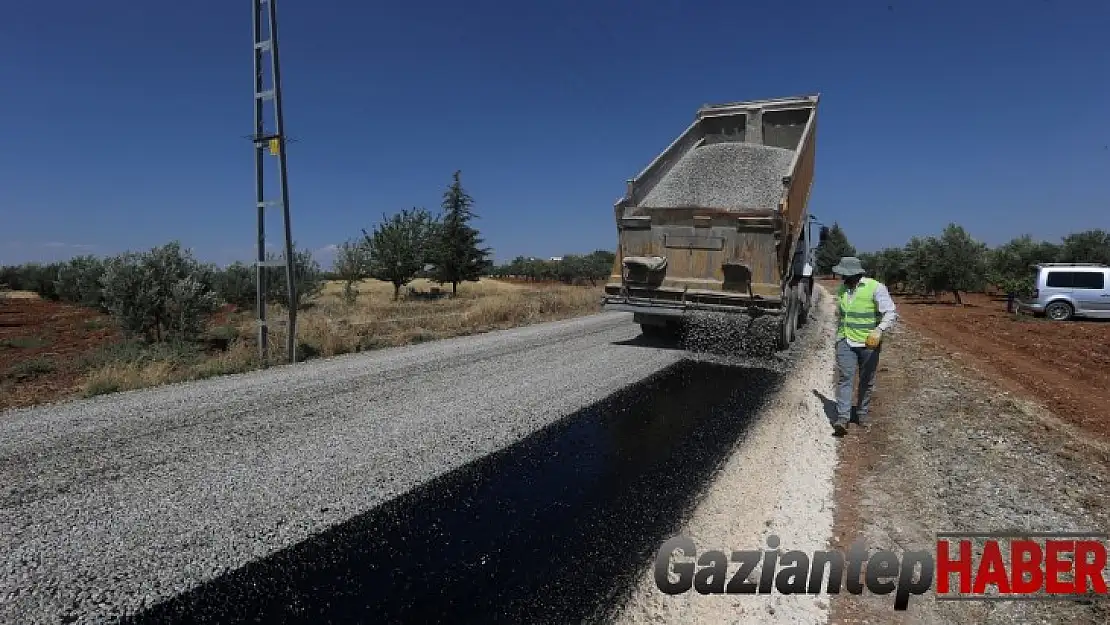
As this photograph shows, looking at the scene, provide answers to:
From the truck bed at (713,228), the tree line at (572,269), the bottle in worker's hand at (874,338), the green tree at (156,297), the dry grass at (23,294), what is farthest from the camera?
the tree line at (572,269)

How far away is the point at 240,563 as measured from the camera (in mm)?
2873

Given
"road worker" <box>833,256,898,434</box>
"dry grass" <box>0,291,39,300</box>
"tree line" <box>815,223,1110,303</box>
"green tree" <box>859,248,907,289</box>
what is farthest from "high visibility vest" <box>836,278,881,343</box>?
"dry grass" <box>0,291,39,300</box>

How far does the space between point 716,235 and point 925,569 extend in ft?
20.7

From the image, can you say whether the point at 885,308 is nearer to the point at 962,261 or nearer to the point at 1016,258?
the point at 962,261

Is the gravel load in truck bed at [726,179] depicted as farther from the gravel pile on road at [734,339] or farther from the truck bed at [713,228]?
the gravel pile on road at [734,339]

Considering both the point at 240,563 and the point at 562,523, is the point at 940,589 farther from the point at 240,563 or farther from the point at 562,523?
the point at 240,563

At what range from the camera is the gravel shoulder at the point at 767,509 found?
2.59 meters

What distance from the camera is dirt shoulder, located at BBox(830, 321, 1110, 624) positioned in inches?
102

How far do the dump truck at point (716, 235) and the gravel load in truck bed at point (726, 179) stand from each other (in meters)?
0.02

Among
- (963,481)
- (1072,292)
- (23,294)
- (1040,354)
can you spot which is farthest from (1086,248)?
(23,294)

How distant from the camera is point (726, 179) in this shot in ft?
31.5

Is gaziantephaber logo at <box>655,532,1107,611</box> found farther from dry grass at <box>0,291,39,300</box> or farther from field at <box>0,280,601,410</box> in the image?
dry grass at <box>0,291,39,300</box>

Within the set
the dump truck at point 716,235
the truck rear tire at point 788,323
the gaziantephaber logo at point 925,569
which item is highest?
the dump truck at point 716,235

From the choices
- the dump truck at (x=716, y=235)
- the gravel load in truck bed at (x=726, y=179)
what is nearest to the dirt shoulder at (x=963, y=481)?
the dump truck at (x=716, y=235)
